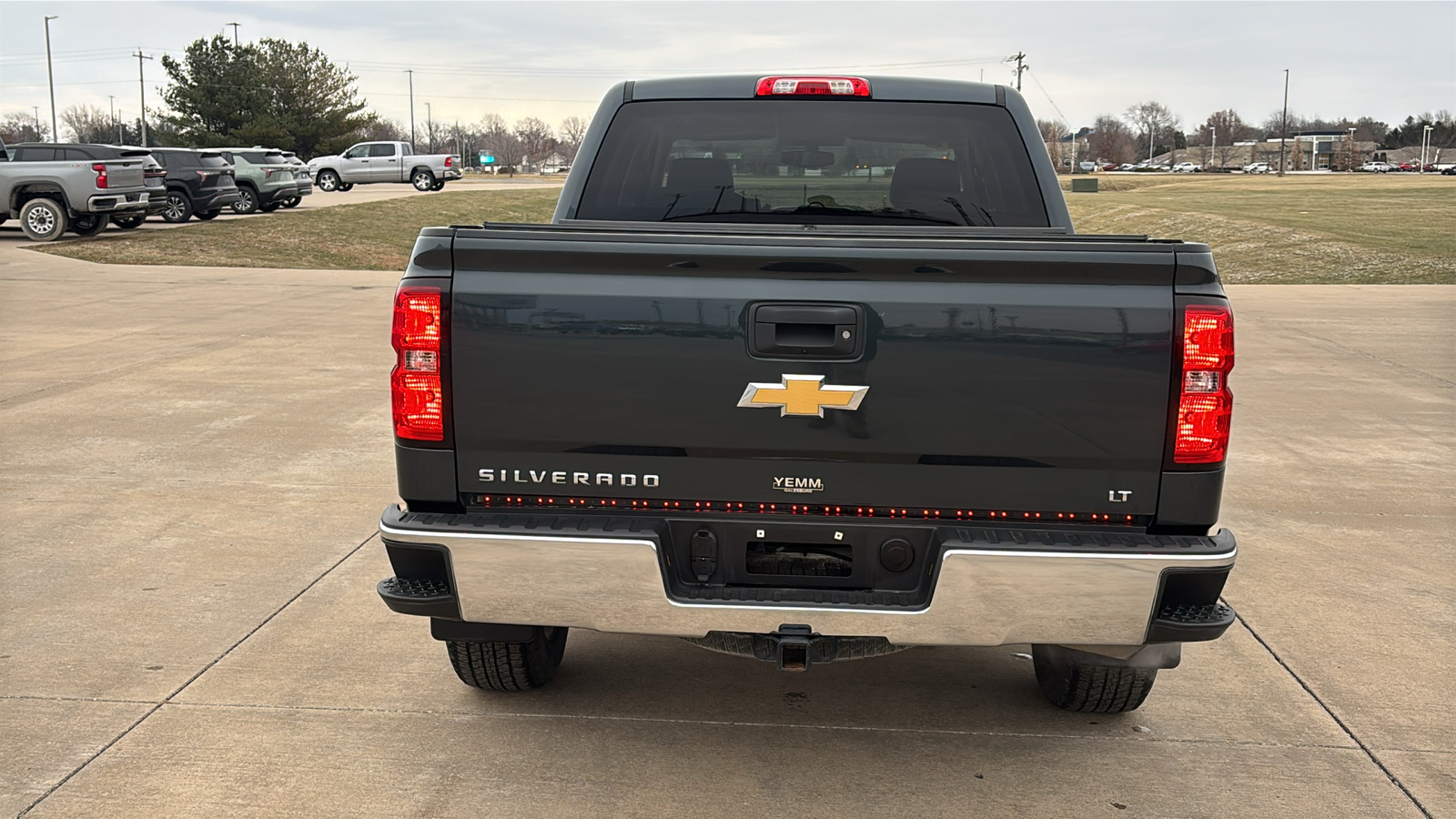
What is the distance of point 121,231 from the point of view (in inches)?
1071

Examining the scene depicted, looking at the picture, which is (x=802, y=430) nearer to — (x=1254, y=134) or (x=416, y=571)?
(x=416, y=571)

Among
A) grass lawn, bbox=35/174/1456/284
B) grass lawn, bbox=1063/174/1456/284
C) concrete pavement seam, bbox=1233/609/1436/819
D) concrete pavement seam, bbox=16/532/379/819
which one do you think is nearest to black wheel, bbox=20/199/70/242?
grass lawn, bbox=35/174/1456/284

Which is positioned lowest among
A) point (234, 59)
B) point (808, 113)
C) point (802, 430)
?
point (802, 430)

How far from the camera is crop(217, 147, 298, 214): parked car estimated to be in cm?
3316

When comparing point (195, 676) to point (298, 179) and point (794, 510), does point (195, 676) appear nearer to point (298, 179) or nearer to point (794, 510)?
point (794, 510)

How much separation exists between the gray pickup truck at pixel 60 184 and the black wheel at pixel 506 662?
2329 centimetres

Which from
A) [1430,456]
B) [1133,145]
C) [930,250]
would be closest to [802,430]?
[930,250]

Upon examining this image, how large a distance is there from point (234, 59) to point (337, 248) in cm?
5475

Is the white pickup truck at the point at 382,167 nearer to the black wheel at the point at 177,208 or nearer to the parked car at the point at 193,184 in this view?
the parked car at the point at 193,184

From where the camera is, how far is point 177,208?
2994cm

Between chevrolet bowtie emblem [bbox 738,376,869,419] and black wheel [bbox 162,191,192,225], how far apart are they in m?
29.6

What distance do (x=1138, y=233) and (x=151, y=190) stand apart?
19709 mm

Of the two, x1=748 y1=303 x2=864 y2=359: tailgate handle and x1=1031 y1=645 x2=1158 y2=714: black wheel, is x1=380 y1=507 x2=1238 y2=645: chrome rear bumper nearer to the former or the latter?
x1=748 y1=303 x2=864 y2=359: tailgate handle

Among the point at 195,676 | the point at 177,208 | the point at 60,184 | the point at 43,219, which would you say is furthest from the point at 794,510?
the point at 177,208
